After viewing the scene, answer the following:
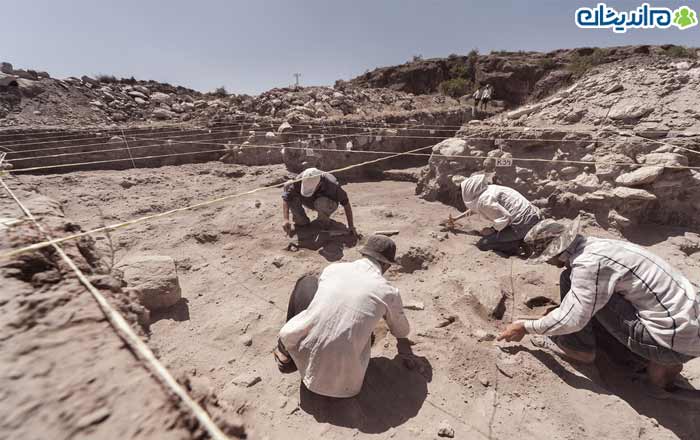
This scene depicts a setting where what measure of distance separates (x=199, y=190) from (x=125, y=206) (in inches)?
47.4

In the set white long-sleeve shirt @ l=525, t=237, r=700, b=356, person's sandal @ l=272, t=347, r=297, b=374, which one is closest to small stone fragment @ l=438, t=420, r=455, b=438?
white long-sleeve shirt @ l=525, t=237, r=700, b=356

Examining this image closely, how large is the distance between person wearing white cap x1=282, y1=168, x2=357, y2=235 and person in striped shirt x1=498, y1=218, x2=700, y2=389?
250cm

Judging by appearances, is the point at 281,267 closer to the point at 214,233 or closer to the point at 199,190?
the point at 214,233

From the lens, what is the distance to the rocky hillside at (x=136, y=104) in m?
9.81

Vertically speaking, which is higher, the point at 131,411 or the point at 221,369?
the point at 131,411

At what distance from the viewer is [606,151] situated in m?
4.33

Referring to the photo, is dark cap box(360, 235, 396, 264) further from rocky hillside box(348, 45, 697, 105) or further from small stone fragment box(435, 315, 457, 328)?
rocky hillside box(348, 45, 697, 105)

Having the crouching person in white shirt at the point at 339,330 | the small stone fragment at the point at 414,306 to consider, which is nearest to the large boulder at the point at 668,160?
the small stone fragment at the point at 414,306

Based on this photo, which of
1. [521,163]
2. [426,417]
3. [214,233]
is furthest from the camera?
[521,163]

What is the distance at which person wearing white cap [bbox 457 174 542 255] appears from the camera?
12.6 ft

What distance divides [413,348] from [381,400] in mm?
A: 513

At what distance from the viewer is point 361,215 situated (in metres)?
5.02

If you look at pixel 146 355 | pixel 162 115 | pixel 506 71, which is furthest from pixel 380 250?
pixel 506 71

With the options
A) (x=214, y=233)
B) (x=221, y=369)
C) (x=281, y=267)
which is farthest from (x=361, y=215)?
(x=221, y=369)
